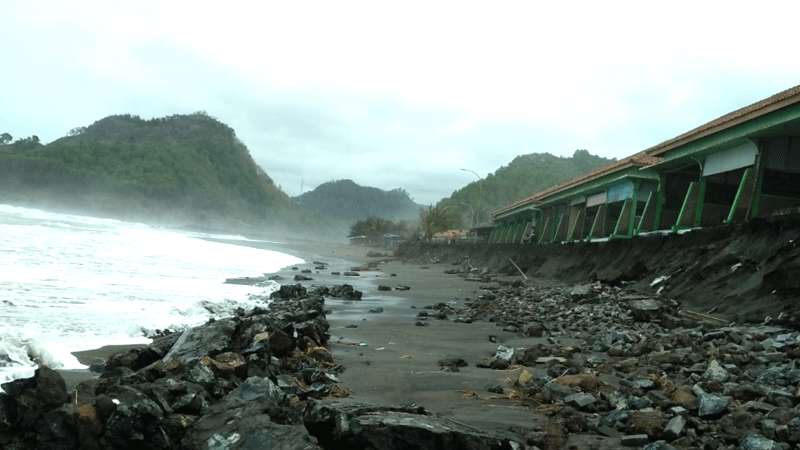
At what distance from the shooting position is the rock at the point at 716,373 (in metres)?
5.33

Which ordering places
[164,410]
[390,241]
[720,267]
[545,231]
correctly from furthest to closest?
[390,241], [545,231], [720,267], [164,410]

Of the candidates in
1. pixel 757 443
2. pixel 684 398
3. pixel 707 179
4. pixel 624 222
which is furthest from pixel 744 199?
pixel 757 443

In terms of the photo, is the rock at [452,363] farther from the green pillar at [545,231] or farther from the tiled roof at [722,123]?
the green pillar at [545,231]

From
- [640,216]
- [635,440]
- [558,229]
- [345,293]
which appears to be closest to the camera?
[635,440]

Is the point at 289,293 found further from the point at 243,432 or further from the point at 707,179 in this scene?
the point at 707,179

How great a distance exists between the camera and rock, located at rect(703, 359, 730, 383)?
17.5ft

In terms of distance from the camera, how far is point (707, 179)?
62.4 feet

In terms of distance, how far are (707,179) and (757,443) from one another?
57.7ft

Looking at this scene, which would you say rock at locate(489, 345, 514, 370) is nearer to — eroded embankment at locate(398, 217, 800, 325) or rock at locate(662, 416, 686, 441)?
rock at locate(662, 416, 686, 441)

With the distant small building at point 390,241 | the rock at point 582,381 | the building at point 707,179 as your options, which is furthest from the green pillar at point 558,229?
the distant small building at point 390,241

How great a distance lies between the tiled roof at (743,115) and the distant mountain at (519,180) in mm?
82013

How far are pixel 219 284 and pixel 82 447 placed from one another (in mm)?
15210

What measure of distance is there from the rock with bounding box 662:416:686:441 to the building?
8952mm

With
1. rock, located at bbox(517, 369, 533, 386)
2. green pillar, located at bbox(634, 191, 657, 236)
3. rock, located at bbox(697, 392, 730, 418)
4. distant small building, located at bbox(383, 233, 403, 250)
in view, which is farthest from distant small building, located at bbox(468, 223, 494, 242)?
rock, located at bbox(697, 392, 730, 418)
